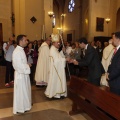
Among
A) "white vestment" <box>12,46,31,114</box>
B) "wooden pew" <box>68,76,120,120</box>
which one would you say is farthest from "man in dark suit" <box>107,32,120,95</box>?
"white vestment" <box>12,46,31,114</box>

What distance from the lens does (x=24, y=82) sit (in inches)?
185

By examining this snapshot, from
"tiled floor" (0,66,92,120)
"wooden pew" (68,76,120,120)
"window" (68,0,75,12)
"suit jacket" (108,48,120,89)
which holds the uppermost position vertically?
"window" (68,0,75,12)

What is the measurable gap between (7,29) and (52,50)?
935 cm

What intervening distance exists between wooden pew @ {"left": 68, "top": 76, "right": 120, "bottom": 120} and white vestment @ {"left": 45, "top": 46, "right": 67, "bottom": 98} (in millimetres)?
955

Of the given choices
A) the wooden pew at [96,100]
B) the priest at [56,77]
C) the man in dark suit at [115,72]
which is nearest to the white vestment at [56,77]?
the priest at [56,77]

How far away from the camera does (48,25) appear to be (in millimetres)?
18672

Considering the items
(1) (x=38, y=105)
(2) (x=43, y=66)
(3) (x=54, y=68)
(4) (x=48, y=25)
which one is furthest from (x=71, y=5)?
(1) (x=38, y=105)

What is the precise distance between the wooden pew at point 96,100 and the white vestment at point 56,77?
3.13ft

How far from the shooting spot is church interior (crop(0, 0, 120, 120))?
4875 mm

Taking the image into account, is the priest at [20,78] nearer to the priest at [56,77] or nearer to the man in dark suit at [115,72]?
the priest at [56,77]

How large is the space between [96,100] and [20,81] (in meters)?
1.92

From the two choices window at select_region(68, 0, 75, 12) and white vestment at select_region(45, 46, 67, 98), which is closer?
white vestment at select_region(45, 46, 67, 98)

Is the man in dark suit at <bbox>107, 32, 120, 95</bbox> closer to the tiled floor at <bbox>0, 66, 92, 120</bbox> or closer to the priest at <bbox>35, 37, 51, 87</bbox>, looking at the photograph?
the tiled floor at <bbox>0, 66, 92, 120</bbox>

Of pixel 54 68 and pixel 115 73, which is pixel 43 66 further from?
pixel 115 73
